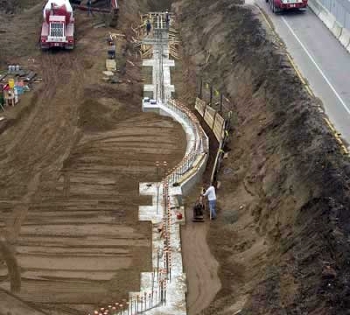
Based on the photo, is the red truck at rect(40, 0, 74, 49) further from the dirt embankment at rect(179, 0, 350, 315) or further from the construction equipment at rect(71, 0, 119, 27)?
the dirt embankment at rect(179, 0, 350, 315)

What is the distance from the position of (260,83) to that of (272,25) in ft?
27.7

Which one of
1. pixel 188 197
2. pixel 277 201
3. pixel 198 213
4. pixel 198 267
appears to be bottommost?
pixel 188 197

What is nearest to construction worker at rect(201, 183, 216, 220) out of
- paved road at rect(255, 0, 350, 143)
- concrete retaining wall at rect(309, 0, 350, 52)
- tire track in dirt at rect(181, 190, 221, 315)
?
tire track in dirt at rect(181, 190, 221, 315)

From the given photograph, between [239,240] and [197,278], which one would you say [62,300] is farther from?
[239,240]

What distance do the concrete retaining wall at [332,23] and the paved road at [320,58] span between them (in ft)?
0.75

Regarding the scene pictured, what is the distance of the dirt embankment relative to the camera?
57.4 ft

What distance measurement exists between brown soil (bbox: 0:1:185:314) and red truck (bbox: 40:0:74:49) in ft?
2.38

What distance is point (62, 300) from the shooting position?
Answer: 772 inches

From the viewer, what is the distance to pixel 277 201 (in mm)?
22547

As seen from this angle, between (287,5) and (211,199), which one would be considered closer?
(211,199)

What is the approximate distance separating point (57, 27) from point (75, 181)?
1588 centimetres

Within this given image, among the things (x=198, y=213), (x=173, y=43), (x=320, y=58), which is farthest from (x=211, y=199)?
(x=173, y=43)

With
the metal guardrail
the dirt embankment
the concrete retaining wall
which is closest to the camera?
the dirt embankment

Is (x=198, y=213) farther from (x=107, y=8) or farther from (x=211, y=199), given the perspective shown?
(x=107, y=8)
